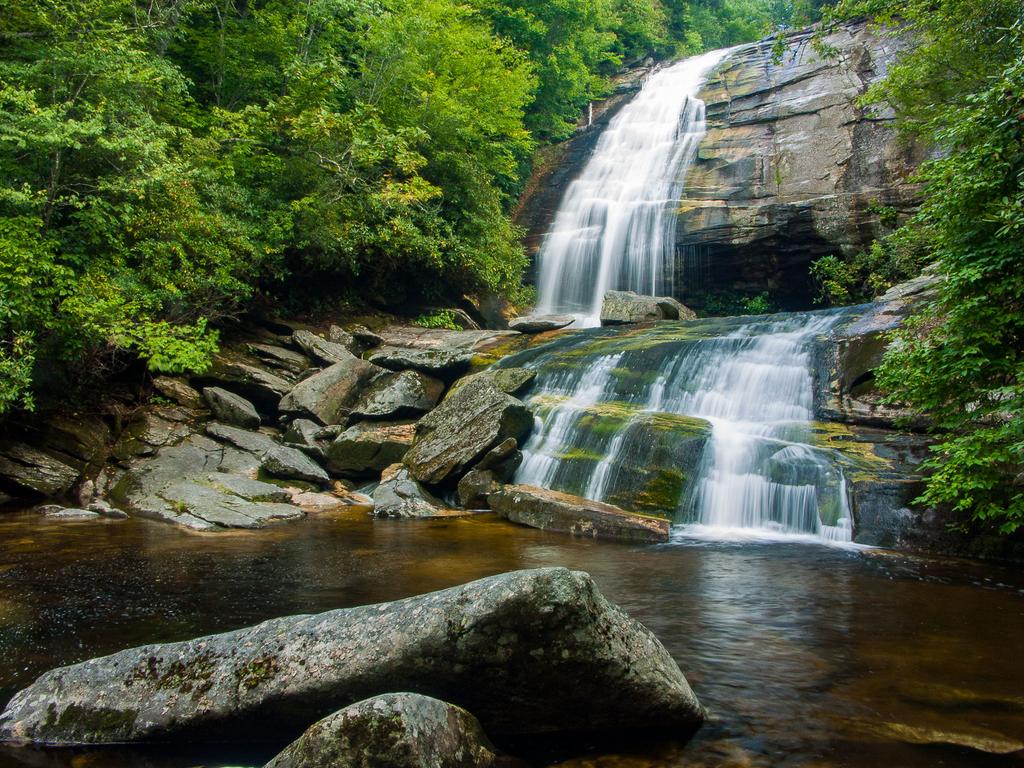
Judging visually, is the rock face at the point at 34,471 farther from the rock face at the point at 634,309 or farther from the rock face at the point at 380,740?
the rock face at the point at 634,309

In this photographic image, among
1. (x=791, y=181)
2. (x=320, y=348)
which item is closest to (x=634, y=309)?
(x=791, y=181)

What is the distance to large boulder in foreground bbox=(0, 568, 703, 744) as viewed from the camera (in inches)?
129

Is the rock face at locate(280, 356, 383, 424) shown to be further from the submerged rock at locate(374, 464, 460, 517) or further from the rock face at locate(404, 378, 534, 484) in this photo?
the submerged rock at locate(374, 464, 460, 517)

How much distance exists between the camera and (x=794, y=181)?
21.8 metres

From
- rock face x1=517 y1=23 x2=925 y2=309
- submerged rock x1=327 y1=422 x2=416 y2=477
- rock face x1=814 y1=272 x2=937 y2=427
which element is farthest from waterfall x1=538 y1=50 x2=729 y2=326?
submerged rock x1=327 y1=422 x2=416 y2=477

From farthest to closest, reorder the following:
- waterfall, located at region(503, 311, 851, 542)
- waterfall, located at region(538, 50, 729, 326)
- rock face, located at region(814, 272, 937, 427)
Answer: waterfall, located at region(538, 50, 729, 326) → rock face, located at region(814, 272, 937, 427) → waterfall, located at region(503, 311, 851, 542)

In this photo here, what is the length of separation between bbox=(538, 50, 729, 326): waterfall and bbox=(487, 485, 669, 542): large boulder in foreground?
12.2 m

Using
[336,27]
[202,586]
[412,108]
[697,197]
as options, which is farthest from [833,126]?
[202,586]

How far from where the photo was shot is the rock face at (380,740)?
8.79 feet

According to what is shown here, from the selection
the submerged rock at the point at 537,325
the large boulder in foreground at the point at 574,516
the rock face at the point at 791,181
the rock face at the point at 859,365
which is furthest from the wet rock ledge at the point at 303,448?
the rock face at the point at 791,181

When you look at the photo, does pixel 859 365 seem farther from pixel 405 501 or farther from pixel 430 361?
pixel 430 361

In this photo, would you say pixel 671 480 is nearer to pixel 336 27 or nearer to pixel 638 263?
pixel 638 263

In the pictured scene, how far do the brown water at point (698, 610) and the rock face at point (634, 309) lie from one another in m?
10.4

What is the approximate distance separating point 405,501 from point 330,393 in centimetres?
474
